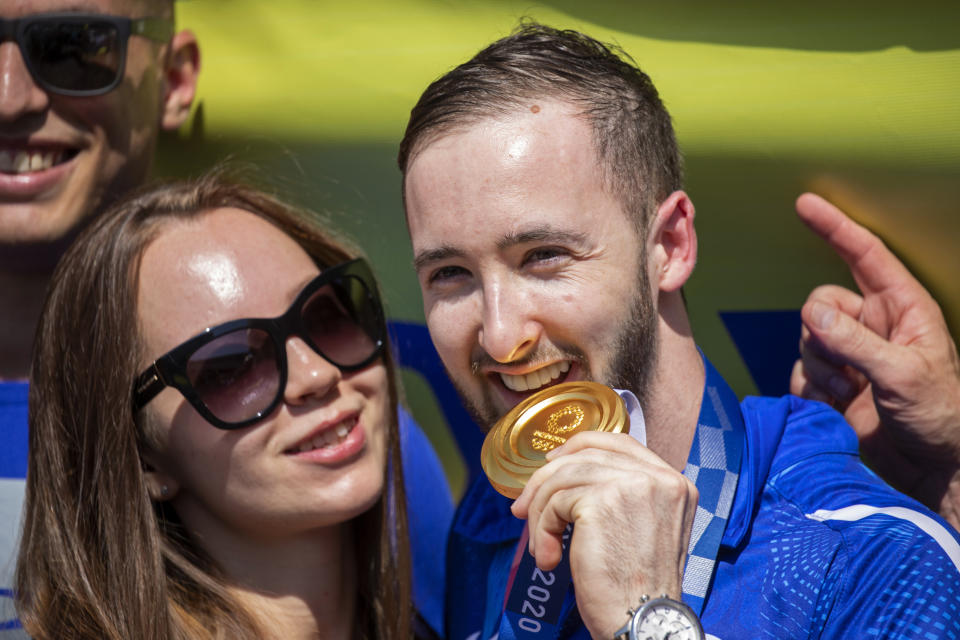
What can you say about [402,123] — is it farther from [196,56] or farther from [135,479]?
[135,479]

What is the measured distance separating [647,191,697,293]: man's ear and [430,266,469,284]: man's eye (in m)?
0.54

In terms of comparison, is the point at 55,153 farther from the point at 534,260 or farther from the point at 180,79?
the point at 534,260

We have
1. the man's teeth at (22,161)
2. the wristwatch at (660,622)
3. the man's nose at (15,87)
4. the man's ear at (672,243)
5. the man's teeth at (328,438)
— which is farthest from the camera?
the man's teeth at (22,161)

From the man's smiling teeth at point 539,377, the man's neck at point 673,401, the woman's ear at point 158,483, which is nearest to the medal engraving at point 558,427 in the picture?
the man's smiling teeth at point 539,377

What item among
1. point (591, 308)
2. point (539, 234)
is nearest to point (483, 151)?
point (539, 234)

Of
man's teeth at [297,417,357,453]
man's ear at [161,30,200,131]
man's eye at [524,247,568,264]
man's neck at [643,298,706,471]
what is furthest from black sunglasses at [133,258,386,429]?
man's ear at [161,30,200,131]

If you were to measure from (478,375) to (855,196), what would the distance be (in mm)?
1597

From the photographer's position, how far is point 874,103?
3430mm

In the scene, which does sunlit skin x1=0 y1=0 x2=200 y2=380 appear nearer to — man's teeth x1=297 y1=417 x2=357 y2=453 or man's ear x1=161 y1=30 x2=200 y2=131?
man's ear x1=161 y1=30 x2=200 y2=131

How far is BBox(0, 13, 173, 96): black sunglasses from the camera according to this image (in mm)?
3805

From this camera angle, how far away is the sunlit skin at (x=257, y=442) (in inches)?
124

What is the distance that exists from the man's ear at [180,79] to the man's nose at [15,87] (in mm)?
704

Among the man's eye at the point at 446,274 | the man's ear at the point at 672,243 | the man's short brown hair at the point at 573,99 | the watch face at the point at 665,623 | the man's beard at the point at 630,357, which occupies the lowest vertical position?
the watch face at the point at 665,623

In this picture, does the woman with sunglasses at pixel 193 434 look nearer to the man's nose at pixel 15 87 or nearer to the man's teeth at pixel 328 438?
the man's teeth at pixel 328 438
